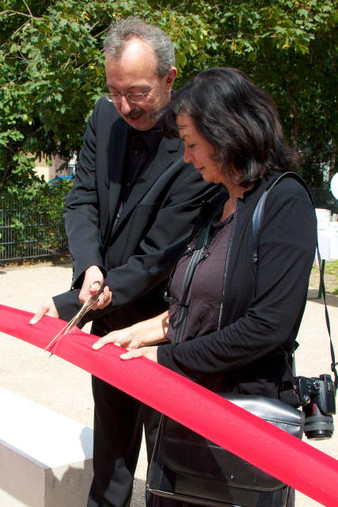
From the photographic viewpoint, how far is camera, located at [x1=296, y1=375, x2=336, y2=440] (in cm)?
187

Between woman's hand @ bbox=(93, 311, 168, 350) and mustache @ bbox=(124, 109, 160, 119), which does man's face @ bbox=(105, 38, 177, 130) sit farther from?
woman's hand @ bbox=(93, 311, 168, 350)

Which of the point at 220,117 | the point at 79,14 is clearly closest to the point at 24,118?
the point at 79,14

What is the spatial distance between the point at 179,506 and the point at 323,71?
53.2ft

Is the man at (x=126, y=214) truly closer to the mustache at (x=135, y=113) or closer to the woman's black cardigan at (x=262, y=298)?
the mustache at (x=135, y=113)

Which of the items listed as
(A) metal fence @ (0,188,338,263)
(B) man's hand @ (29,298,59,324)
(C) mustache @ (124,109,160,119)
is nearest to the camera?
(B) man's hand @ (29,298,59,324)

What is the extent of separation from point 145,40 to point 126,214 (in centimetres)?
63

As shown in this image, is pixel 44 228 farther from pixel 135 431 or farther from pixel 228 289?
pixel 228 289

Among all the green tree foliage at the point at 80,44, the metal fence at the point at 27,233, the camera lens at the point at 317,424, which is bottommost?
the metal fence at the point at 27,233

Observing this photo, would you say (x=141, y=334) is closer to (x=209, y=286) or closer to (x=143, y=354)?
(x=143, y=354)

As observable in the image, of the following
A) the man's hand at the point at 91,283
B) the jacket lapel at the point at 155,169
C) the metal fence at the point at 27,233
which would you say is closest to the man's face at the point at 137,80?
the jacket lapel at the point at 155,169

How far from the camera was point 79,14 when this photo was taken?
Result: 10.1 meters

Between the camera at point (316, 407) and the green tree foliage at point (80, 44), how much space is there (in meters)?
8.10

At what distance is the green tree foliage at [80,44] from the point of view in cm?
1005

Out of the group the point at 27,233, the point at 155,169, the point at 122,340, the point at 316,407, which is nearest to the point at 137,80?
the point at 155,169
